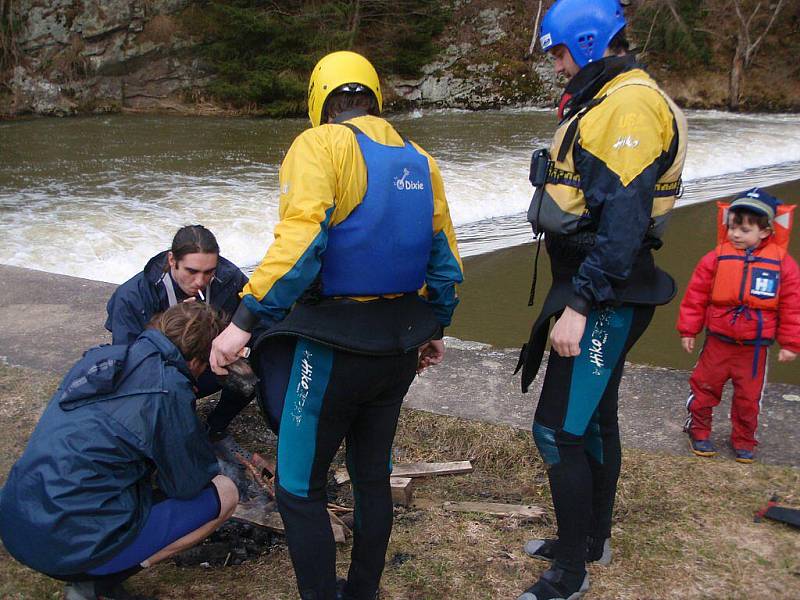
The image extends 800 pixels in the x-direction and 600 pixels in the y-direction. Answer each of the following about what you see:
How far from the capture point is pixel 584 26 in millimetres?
2422

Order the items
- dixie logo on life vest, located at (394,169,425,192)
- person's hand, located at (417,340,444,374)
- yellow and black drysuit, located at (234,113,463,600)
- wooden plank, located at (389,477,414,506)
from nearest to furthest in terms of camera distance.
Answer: yellow and black drysuit, located at (234,113,463,600), dixie logo on life vest, located at (394,169,425,192), person's hand, located at (417,340,444,374), wooden plank, located at (389,477,414,506)

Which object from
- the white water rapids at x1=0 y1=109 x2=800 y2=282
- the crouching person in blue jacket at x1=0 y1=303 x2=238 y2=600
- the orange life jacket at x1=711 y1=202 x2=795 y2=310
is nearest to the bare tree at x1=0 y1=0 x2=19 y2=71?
the white water rapids at x1=0 y1=109 x2=800 y2=282

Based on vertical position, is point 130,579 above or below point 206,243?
below

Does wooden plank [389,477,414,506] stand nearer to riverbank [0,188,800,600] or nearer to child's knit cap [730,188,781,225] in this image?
riverbank [0,188,800,600]

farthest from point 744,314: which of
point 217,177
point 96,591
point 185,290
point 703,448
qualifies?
point 217,177

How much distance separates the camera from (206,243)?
3.87 metres

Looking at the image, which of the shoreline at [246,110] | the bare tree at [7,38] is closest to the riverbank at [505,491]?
the shoreline at [246,110]

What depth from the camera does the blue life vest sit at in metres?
2.21

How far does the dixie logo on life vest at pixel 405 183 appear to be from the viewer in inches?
88.5

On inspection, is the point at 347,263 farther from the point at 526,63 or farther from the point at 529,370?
the point at 526,63

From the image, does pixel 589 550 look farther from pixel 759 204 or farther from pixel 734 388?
pixel 759 204

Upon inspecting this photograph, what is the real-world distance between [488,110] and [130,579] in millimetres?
23055

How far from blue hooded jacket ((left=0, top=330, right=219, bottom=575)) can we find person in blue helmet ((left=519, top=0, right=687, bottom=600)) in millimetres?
1310

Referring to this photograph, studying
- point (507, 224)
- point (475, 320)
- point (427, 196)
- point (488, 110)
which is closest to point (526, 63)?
point (488, 110)
